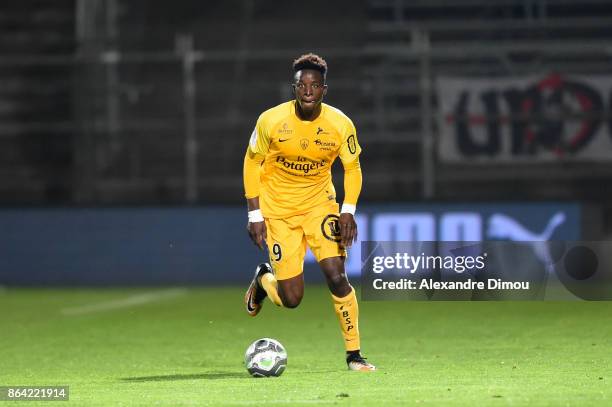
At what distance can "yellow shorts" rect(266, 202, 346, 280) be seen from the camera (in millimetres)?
9250

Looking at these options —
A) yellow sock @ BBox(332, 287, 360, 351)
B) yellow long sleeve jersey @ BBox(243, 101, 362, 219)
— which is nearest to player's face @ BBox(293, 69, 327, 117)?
yellow long sleeve jersey @ BBox(243, 101, 362, 219)

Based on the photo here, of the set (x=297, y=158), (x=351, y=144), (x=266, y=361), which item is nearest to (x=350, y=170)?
(x=351, y=144)

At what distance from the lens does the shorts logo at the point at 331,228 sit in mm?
9148

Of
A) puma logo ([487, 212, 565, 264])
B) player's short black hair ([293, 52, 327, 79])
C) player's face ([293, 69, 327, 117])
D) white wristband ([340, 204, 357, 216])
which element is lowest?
puma logo ([487, 212, 565, 264])

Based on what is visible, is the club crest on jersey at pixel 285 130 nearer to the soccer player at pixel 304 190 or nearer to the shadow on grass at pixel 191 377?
the soccer player at pixel 304 190

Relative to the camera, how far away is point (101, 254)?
1850 centimetres

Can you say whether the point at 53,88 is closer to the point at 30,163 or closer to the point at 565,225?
the point at 30,163

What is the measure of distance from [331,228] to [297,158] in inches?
20.7

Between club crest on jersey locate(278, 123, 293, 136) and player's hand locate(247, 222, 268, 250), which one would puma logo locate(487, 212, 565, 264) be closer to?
player's hand locate(247, 222, 268, 250)

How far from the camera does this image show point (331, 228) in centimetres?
917

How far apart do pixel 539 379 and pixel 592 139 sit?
10589mm

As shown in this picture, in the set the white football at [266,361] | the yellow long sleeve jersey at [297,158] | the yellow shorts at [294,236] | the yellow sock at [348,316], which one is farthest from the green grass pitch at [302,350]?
the yellow long sleeve jersey at [297,158]

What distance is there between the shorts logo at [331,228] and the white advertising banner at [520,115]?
942 centimetres

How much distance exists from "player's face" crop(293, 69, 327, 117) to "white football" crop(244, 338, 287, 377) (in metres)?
1.58
